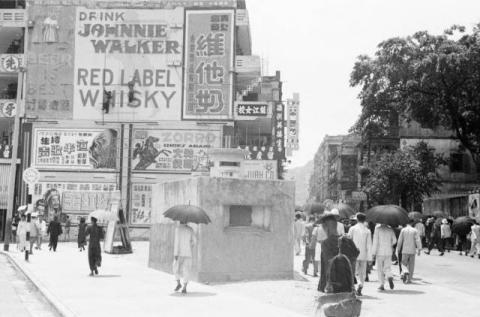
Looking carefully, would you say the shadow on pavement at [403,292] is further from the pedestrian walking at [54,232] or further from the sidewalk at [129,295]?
the pedestrian walking at [54,232]

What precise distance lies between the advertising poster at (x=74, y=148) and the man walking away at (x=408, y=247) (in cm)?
2674

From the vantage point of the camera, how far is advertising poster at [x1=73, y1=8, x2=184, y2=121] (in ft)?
138

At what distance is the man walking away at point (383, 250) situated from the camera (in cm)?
1573

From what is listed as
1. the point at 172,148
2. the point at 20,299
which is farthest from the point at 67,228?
the point at 20,299

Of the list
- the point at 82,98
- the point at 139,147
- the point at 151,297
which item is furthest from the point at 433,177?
the point at 151,297

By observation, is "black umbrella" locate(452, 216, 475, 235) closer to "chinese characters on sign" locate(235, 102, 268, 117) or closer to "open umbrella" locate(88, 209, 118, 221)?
"chinese characters on sign" locate(235, 102, 268, 117)

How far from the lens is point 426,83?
38.9 metres

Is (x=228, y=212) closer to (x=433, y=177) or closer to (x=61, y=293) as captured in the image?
(x=61, y=293)

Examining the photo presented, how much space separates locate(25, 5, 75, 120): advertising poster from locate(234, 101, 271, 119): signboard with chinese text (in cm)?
1003

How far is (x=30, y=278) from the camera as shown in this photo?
17.8m

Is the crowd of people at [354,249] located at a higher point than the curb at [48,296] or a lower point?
higher

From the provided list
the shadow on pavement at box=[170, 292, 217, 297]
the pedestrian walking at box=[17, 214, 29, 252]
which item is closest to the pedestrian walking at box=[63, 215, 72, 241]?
the pedestrian walking at box=[17, 214, 29, 252]

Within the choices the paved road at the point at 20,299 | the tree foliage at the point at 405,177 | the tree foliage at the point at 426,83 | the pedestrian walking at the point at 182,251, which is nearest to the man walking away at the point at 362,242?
the pedestrian walking at the point at 182,251

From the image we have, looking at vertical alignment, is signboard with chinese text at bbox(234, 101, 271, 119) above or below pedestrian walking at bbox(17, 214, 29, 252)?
above
